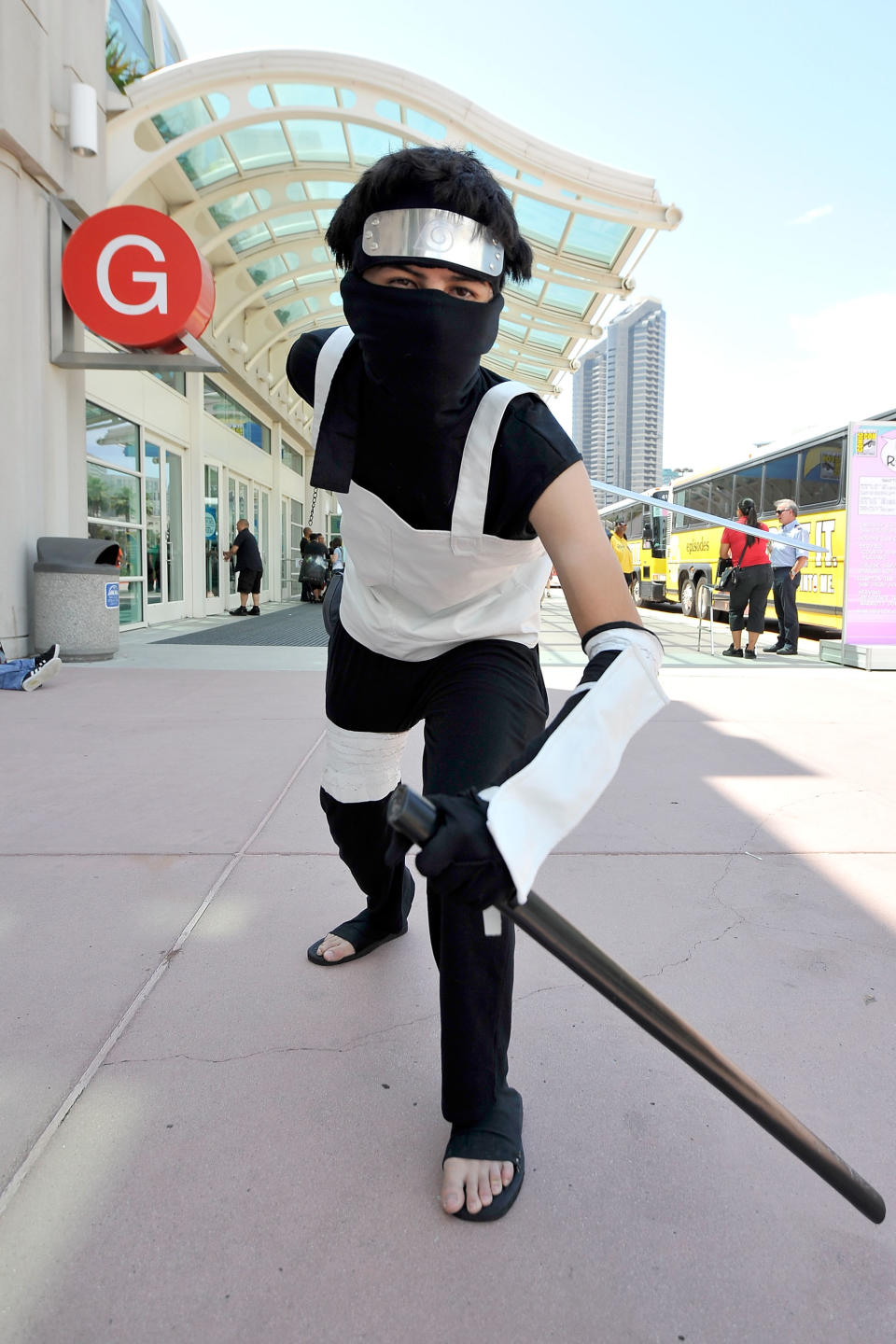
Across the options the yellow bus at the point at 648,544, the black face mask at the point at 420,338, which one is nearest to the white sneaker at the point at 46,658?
the black face mask at the point at 420,338

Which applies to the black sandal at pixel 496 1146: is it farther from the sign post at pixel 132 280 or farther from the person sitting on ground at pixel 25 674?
the sign post at pixel 132 280

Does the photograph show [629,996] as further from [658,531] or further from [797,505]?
[658,531]

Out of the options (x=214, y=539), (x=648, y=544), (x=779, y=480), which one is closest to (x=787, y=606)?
(x=779, y=480)

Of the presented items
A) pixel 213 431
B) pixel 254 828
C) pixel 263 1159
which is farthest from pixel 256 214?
pixel 263 1159

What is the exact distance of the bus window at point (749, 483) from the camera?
13922mm

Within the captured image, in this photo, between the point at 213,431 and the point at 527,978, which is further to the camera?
the point at 213,431

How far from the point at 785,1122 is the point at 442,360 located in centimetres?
124

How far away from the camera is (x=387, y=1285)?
1.23 metres

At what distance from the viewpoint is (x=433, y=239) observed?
144cm

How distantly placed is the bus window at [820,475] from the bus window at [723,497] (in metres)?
2.33

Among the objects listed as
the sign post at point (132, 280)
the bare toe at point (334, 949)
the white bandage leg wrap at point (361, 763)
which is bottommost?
the bare toe at point (334, 949)

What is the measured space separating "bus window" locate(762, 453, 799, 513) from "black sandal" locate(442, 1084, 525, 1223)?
12.4m

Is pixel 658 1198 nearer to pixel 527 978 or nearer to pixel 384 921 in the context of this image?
pixel 527 978

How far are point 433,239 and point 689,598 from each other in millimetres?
16085
